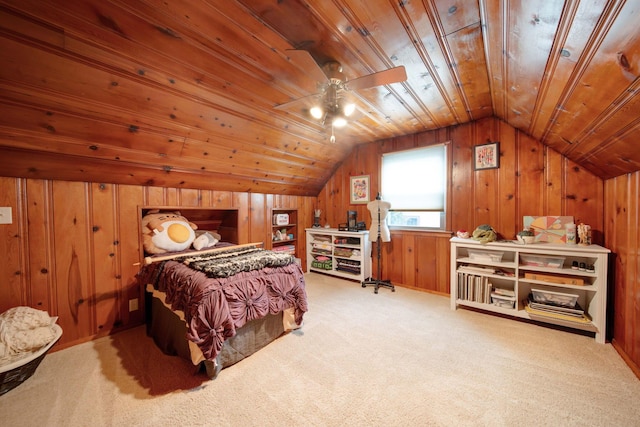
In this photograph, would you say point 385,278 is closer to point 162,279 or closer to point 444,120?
point 444,120

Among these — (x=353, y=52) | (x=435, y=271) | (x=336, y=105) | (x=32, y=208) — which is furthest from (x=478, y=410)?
(x=32, y=208)

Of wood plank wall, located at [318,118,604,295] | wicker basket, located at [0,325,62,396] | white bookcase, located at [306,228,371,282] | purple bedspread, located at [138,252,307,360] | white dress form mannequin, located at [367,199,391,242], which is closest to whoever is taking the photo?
wicker basket, located at [0,325,62,396]

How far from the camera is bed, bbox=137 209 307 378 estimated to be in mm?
1651

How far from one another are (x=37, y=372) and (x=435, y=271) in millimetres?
4112

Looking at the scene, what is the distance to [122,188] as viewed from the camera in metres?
2.41

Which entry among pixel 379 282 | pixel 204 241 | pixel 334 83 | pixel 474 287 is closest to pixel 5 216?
pixel 204 241

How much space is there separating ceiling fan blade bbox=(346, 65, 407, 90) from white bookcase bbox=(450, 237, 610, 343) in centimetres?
207

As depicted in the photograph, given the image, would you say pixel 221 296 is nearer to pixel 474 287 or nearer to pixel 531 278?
pixel 474 287

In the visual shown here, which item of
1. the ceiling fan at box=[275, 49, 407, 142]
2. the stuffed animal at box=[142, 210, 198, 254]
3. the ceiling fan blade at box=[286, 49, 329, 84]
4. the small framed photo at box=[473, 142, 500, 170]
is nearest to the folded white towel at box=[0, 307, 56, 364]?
the stuffed animal at box=[142, 210, 198, 254]

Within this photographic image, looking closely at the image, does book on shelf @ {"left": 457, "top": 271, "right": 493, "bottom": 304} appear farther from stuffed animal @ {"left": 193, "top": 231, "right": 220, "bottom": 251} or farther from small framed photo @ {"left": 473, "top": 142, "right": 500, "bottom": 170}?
stuffed animal @ {"left": 193, "top": 231, "right": 220, "bottom": 251}

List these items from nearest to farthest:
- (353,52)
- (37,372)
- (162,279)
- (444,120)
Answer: (353,52) < (37,372) < (162,279) < (444,120)

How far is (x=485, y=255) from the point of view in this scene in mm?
2709

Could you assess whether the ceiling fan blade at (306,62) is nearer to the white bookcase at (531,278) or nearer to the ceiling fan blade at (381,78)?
the ceiling fan blade at (381,78)

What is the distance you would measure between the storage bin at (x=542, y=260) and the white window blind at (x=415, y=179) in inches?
44.0
